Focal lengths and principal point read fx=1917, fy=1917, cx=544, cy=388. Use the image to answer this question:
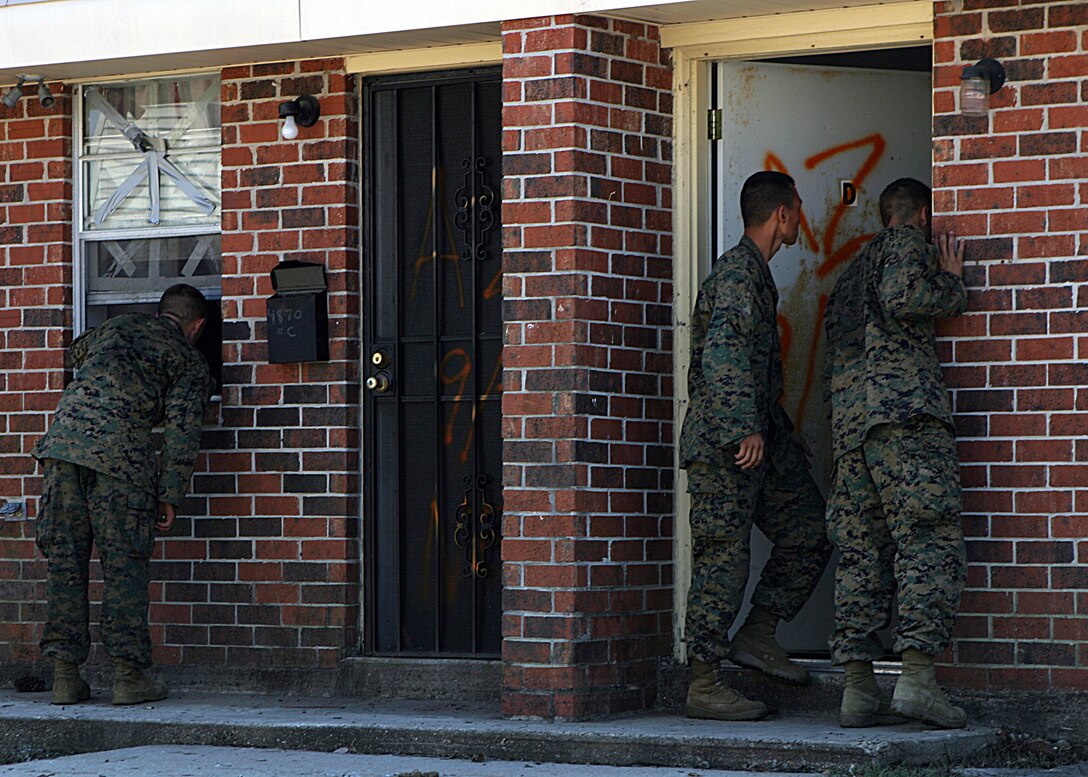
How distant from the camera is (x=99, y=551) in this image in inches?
340

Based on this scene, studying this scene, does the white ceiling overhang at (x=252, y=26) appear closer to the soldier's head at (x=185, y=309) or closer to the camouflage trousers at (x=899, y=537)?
the soldier's head at (x=185, y=309)

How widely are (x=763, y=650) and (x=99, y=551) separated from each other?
303 centimetres

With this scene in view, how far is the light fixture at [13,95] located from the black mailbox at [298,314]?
1.56 meters

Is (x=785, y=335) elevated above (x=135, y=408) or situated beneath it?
elevated above

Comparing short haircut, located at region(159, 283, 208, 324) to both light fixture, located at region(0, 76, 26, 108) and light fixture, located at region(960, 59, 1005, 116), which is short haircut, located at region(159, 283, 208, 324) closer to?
light fixture, located at region(0, 76, 26, 108)

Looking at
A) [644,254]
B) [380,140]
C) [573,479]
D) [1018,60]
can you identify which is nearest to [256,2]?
[380,140]

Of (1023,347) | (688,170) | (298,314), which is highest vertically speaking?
(688,170)

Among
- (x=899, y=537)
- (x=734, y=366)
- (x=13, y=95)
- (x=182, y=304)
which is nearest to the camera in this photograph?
(x=899, y=537)

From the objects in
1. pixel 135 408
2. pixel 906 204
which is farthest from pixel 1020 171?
pixel 135 408

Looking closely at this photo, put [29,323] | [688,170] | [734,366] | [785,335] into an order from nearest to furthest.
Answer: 1. [734,366]
2. [688,170]
3. [785,335]
4. [29,323]

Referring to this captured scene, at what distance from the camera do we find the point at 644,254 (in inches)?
321

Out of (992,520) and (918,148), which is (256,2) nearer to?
(918,148)

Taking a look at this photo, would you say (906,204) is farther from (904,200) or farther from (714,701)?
(714,701)

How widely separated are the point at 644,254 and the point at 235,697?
276 centimetres
